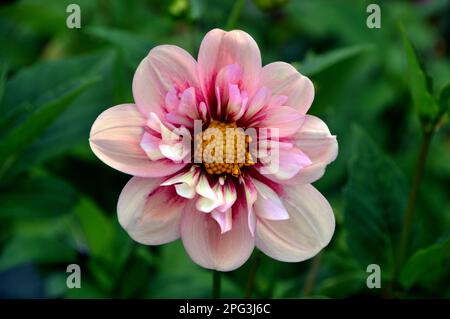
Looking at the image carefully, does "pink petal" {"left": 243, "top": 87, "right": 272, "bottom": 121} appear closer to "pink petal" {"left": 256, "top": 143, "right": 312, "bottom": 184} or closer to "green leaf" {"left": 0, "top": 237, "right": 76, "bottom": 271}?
"pink petal" {"left": 256, "top": 143, "right": 312, "bottom": 184}

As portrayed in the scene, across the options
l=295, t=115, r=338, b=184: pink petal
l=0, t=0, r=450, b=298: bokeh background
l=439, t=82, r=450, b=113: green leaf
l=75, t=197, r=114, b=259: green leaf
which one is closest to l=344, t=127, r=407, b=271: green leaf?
l=0, t=0, r=450, b=298: bokeh background

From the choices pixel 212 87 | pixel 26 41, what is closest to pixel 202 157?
pixel 212 87

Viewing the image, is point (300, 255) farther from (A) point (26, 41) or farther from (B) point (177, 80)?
(A) point (26, 41)

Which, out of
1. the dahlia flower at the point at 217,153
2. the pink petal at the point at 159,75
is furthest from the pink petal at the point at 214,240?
the pink petal at the point at 159,75

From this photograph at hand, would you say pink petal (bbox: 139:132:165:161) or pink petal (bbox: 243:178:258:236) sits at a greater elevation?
pink petal (bbox: 139:132:165:161)

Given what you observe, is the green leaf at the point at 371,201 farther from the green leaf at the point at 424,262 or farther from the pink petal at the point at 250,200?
the pink petal at the point at 250,200

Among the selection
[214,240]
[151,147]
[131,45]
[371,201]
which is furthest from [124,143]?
[371,201]
